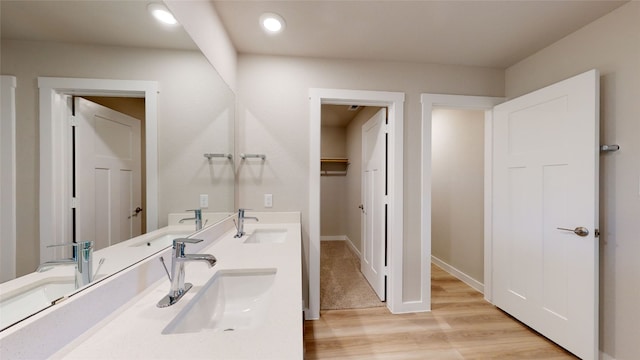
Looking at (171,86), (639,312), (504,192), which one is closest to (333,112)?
(504,192)

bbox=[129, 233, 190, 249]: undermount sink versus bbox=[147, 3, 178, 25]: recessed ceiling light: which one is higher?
bbox=[147, 3, 178, 25]: recessed ceiling light

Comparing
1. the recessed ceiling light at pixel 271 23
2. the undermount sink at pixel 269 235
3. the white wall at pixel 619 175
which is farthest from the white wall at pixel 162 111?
the white wall at pixel 619 175

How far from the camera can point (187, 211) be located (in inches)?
46.7

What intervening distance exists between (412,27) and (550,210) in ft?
5.78

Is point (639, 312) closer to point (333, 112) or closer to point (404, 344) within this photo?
point (404, 344)

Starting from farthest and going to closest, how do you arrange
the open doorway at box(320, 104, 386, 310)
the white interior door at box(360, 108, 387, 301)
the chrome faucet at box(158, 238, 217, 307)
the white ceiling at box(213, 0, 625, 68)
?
the open doorway at box(320, 104, 386, 310), the white interior door at box(360, 108, 387, 301), the white ceiling at box(213, 0, 625, 68), the chrome faucet at box(158, 238, 217, 307)

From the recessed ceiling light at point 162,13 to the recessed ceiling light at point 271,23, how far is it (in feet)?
2.41

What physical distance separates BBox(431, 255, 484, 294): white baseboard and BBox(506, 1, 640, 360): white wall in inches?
40.0

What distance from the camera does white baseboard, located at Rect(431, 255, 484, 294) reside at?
8.29 ft

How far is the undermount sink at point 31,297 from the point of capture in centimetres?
46

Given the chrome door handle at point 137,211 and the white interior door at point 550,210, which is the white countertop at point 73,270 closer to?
the chrome door handle at point 137,211

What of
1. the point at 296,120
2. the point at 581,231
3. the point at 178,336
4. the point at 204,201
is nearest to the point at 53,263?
the point at 178,336

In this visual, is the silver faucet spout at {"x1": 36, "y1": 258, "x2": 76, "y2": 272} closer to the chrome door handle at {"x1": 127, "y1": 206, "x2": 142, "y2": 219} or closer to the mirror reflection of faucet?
the chrome door handle at {"x1": 127, "y1": 206, "x2": 142, "y2": 219}

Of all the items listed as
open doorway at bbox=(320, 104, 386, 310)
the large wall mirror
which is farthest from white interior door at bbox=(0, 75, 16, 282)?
open doorway at bbox=(320, 104, 386, 310)
